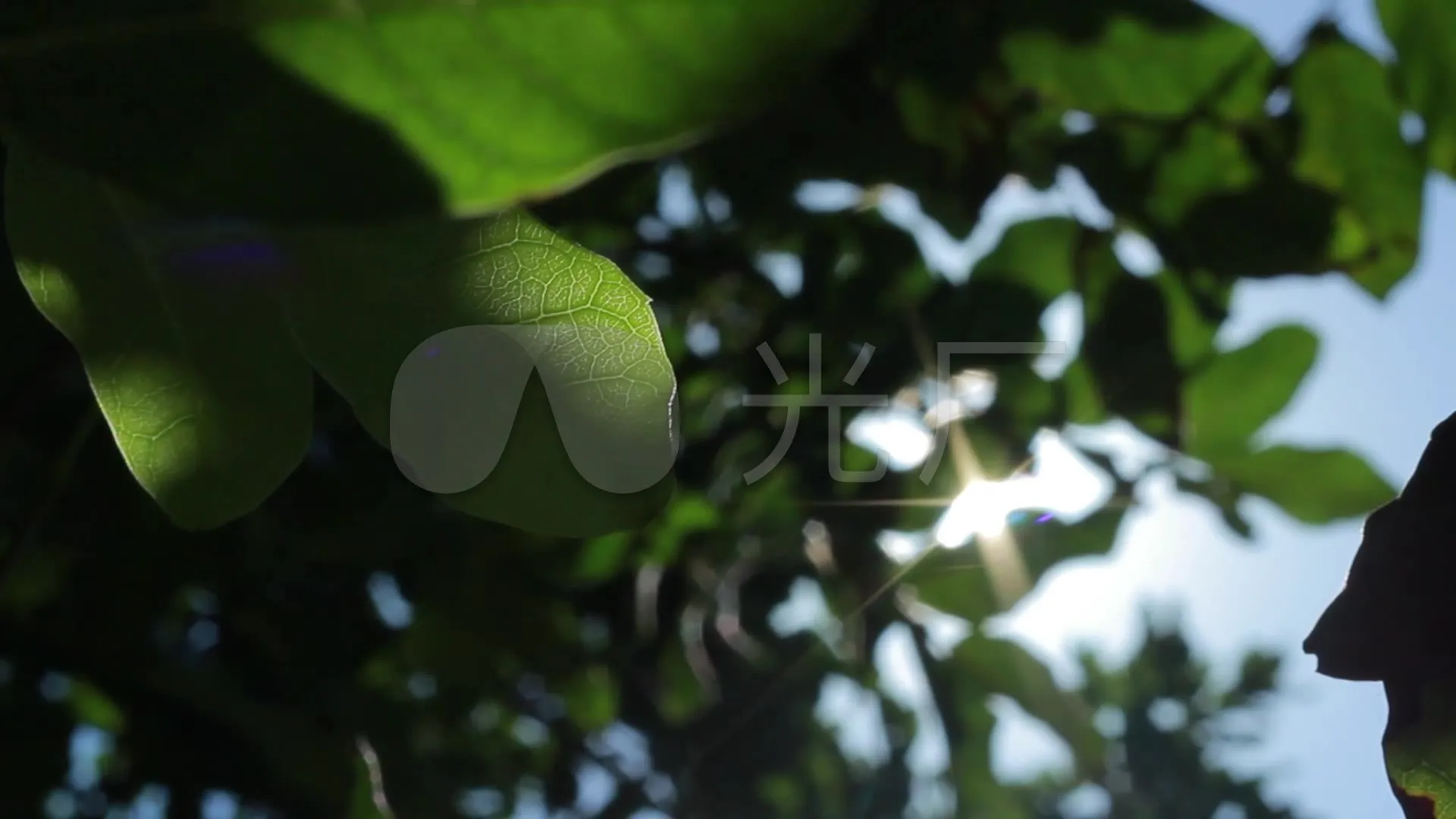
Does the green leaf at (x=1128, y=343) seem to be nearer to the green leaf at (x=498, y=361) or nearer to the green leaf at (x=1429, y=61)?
the green leaf at (x=1429, y=61)

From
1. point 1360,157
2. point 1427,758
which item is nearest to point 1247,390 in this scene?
point 1360,157

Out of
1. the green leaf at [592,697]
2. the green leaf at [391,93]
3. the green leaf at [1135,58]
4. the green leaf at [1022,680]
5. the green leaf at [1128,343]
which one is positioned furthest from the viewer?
the green leaf at [592,697]

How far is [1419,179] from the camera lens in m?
0.85

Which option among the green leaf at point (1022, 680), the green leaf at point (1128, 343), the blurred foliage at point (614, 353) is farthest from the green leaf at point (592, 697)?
the green leaf at point (1128, 343)

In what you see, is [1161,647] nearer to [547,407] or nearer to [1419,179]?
[1419,179]

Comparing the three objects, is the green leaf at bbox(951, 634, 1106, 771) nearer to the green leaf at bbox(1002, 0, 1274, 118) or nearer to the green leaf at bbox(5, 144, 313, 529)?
the green leaf at bbox(1002, 0, 1274, 118)

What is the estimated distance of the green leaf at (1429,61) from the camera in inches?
31.7

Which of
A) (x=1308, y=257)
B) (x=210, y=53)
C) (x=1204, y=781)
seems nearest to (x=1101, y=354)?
(x=1308, y=257)

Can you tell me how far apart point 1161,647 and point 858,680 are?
3.61ft

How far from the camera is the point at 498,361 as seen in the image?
1.17 ft

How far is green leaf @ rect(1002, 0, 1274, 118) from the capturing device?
800 mm

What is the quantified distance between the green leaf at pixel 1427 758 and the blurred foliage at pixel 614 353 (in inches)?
9.0

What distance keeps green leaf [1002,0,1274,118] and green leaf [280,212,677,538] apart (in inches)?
23.3

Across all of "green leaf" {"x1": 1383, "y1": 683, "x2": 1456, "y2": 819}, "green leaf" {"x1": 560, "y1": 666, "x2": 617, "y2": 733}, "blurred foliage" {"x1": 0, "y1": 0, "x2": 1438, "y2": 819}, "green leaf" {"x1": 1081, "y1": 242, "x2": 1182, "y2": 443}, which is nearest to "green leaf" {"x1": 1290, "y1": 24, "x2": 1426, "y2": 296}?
"blurred foliage" {"x1": 0, "y1": 0, "x2": 1438, "y2": 819}
